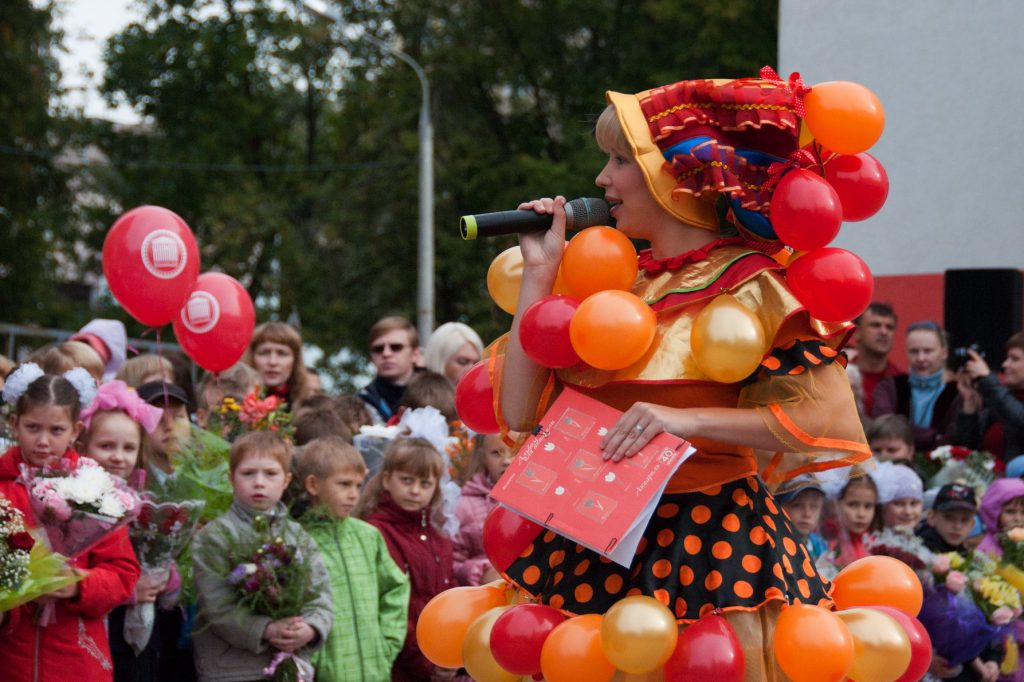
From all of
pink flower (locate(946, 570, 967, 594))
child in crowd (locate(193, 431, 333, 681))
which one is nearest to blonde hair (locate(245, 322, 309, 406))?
child in crowd (locate(193, 431, 333, 681))

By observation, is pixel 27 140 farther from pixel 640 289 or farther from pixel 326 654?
pixel 640 289

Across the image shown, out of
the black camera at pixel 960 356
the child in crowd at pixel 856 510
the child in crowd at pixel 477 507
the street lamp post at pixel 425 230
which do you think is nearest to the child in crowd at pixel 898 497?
the child in crowd at pixel 856 510

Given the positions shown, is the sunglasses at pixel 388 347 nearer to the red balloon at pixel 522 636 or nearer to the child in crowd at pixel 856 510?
the child in crowd at pixel 856 510

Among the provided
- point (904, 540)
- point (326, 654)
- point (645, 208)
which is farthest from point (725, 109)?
point (904, 540)

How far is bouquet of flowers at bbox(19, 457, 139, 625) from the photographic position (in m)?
4.59

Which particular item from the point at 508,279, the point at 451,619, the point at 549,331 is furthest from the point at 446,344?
the point at 549,331

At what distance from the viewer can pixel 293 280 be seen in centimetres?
2345

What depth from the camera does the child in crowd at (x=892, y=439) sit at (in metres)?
7.28

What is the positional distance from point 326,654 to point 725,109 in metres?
3.05

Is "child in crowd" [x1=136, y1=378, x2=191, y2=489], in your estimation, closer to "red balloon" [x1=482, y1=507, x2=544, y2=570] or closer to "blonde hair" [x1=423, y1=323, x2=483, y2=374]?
"blonde hair" [x1=423, y1=323, x2=483, y2=374]

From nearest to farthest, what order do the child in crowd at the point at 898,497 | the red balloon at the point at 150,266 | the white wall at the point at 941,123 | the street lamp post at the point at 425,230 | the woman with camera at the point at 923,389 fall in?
the red balloon at the point at 150,266, the child in crowd at the point at 898,497, the woman with camera at the point at 923,389, the white wall at the point at 941,123, the street lamp post at the point at 425,230

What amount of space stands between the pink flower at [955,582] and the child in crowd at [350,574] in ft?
7.89

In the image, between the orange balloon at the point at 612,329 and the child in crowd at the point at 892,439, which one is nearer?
the orange balloon at the point at 612,329

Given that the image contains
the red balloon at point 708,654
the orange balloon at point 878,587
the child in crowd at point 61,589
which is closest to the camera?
the red balloon at point 708,654
